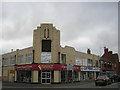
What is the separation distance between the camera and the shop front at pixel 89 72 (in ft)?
149

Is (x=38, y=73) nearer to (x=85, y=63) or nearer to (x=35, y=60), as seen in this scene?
(x=35, y=60)

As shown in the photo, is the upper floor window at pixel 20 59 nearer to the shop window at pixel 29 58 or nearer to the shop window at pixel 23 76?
the shop window at pixel 23 76

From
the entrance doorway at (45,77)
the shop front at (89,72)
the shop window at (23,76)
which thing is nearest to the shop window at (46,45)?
Answer: the entrance doorway at (45,77)

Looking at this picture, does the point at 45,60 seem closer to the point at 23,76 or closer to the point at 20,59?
the point at 23,76

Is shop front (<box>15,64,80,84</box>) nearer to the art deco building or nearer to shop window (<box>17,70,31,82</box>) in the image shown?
the art deco building

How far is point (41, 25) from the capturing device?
36375mm

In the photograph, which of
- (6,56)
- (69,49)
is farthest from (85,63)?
(6,56)

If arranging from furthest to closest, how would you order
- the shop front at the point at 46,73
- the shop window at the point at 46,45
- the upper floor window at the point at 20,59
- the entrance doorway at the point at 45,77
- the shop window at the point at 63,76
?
1. the upper floor window at the point at 20,59
2. the shop window at the point at 63,76
3. the shop window at the point at 46,45
4. the entrance doorway at the point at 45,77
5. the shop front at the point at 46,73

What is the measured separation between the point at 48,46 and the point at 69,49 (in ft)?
18.9

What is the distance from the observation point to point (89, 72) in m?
49.3

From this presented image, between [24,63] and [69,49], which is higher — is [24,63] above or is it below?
below

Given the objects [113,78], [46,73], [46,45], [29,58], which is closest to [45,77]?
[46,73]

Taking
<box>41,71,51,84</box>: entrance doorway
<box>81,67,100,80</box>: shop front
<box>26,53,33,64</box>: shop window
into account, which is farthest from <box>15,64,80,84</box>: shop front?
<box>81,67,100,80</box>: shop front

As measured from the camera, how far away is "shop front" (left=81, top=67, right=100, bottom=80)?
149 feet
